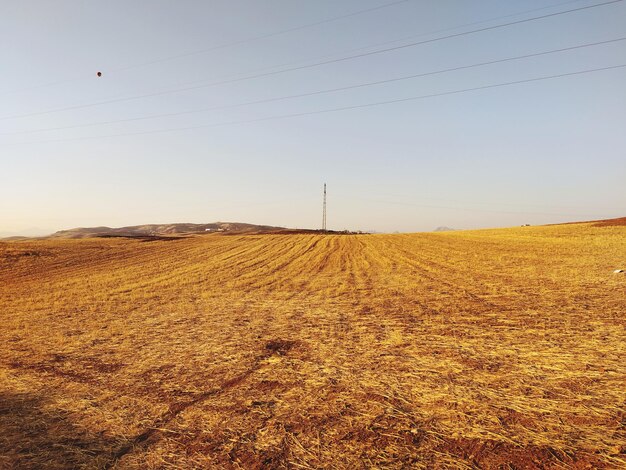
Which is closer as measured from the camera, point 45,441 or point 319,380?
point 45,441

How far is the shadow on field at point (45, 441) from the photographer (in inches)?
154

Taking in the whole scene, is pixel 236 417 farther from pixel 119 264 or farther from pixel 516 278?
pixel 119 264

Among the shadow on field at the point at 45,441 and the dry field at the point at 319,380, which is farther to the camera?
the dry field at the point at 319,380

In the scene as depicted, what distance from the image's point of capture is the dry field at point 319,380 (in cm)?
405

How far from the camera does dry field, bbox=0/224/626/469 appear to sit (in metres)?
4.05

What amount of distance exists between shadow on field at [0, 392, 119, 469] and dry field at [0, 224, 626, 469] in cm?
2

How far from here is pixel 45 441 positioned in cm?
427

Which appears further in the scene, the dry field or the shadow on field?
the dry field

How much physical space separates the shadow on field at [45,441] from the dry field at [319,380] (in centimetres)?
2

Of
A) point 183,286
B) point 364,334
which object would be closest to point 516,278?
point 364,334

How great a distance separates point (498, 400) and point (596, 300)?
27.6 ft

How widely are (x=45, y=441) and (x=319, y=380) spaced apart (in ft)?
11.8

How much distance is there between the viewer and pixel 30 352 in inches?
299

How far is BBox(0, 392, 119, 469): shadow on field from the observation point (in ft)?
12.8
